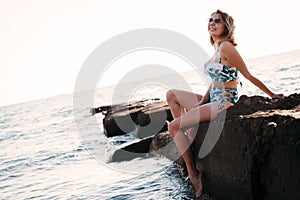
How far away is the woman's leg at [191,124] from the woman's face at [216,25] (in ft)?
3.55

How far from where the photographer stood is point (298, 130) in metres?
4.14

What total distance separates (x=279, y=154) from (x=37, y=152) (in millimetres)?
15367

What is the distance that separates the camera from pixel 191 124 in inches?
221

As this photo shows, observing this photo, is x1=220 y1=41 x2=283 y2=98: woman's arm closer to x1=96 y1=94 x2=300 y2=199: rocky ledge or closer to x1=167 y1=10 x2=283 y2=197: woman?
x1=167 y1=10 x2=283 y2=197: woman

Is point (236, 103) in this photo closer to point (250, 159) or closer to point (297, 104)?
point (297, 104)

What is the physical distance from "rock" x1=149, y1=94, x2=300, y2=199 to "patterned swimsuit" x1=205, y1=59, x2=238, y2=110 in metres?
0.17

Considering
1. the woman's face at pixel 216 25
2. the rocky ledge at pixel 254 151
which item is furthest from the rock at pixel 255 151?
Answer: the woman's face at pixel 216 25

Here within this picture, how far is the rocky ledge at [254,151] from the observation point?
13.9ft

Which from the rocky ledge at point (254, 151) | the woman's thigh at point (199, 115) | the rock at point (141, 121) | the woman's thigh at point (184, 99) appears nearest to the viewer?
the rocky ledge at point (254, 151)

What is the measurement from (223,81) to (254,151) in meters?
1.47

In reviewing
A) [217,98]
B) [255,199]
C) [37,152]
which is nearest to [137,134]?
[37,152]

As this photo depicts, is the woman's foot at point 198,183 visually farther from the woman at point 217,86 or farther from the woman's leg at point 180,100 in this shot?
the woman's leg at point 180,100

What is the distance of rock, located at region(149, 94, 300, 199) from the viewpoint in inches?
166

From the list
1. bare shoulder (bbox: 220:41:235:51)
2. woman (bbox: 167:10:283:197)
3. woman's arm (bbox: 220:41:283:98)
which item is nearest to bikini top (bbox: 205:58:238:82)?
woman (bbox: 167:10:283:197)
